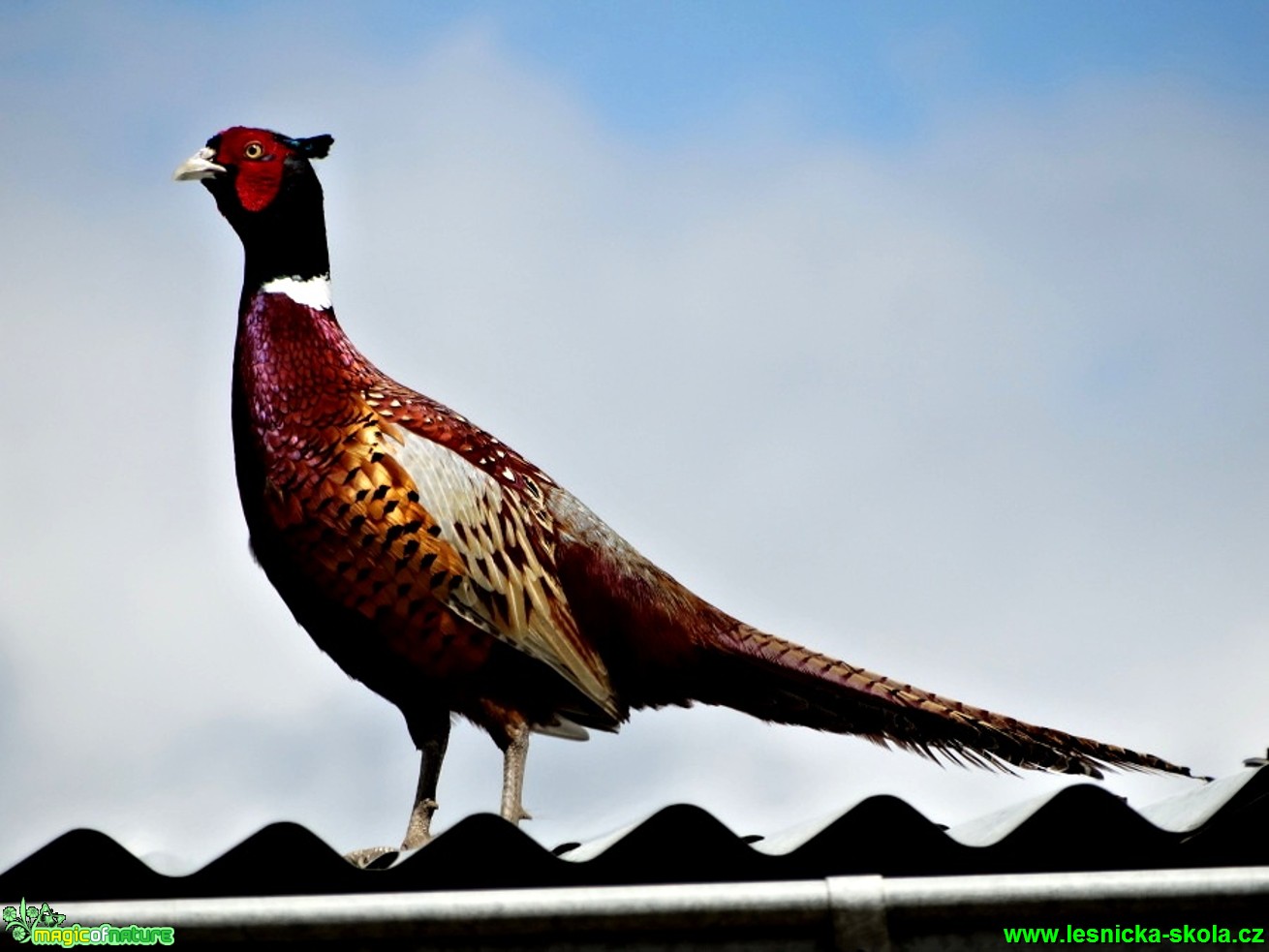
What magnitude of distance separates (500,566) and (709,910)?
8.99 ft

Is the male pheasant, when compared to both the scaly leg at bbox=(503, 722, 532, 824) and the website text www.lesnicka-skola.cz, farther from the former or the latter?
the website text www.lesnicka-skola.cz

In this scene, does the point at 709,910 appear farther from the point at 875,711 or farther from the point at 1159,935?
the point at 875,711

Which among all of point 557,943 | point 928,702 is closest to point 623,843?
point 557,943

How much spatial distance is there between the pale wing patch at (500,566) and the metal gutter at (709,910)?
2.52 metres

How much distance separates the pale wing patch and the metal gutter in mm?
2523

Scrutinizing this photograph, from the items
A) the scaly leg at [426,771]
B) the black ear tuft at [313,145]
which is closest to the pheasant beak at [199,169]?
the black ear tuft at [313,145]

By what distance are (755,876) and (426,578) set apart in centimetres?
238

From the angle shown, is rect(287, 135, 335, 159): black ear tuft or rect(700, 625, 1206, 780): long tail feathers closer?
rect(700, 625, 1206, 780): long tail feathers

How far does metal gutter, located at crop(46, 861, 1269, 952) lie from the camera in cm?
392

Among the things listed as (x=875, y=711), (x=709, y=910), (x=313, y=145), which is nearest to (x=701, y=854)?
(x=709, y=910)

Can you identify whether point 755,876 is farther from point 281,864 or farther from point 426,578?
point 426,578

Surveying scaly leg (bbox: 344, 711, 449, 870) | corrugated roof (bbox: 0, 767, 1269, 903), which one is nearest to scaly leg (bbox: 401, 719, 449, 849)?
scaly leg (bbox: 344, 711, 449, 870)

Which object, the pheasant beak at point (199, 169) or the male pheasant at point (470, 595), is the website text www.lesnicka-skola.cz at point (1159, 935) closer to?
the male pheasant at point (470, 595)

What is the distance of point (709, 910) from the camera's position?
391 centimetres
